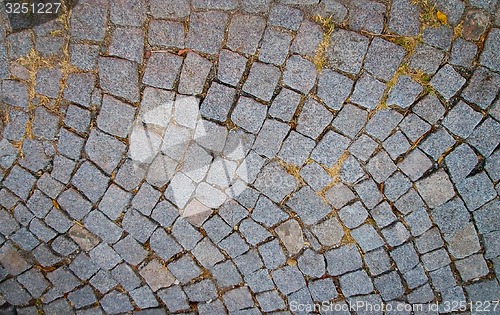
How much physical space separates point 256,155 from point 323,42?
105 centimetres

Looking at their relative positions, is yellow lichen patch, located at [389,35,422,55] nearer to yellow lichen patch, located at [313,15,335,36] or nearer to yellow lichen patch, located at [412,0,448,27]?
yellow lichen patch, located at [412,0,448,27]

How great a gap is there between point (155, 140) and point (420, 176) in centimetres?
222

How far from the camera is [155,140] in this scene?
3629mm

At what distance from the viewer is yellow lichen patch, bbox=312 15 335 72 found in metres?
3.36

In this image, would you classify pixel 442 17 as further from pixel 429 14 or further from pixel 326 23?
pixel 326 23

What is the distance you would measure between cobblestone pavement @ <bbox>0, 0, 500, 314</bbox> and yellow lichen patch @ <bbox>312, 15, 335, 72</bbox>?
1 centimetres

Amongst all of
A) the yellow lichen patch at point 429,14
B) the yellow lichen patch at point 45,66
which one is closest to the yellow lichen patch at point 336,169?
the yellow lichen patch at point 429,14

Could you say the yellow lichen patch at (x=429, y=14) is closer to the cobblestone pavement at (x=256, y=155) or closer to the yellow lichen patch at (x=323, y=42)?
the cobblestone pavement at (x=256, y=155)

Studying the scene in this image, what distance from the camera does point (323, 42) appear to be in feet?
11.1

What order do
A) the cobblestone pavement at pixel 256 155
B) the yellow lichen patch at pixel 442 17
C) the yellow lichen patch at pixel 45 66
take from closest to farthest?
the yellow lichen patch at pixel 442 17, the cobblestone pavement at pixel 256 155, the yellow lichen patch at pixel 45 66

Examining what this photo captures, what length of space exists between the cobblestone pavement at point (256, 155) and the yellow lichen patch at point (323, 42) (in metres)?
0.01

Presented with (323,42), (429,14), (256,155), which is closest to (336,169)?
(256,155)

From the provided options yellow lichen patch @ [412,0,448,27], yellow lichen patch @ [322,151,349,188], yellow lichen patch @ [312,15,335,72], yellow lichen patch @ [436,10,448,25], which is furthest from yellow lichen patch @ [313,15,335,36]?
yellow lichen patch @ [322,151,349,188]

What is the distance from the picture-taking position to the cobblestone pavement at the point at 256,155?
3387mm
